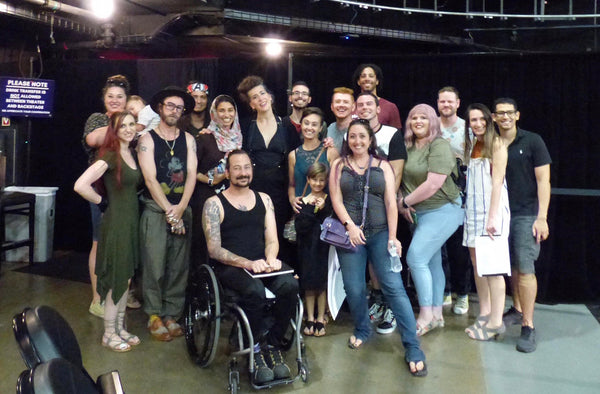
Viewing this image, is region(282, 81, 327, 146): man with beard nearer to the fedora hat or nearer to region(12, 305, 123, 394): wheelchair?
the fedora hat

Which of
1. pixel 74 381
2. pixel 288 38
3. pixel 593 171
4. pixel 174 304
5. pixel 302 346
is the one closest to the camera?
pixel 74 381

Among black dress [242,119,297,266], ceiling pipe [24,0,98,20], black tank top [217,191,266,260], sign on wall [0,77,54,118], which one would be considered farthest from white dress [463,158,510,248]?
sign on wall [0,77,54,118]

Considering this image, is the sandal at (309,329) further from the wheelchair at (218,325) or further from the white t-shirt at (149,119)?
the white t-shirt at (149,119)

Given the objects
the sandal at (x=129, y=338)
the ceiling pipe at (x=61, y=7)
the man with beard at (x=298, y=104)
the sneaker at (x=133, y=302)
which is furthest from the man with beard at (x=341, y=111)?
the ceiling pipe at (x=61, y=7)

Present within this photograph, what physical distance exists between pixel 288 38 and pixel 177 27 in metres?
1.23

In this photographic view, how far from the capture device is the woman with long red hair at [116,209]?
314 centimetres

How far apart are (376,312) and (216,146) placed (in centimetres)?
155

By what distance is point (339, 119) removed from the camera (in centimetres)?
364

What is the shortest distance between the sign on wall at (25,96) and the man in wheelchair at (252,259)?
3.64m

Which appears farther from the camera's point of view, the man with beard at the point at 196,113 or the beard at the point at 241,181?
the man with beard at the point at 196,113

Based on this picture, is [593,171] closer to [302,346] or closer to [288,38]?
[302,346]

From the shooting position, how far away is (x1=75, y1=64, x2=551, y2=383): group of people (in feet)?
10.0

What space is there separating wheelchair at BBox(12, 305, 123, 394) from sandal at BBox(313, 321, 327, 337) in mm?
2182

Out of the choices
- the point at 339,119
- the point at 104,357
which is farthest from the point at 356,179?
the point at 104,357
